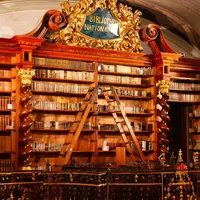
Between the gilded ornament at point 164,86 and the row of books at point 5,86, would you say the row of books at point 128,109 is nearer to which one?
the gilded ornament at point 164,86

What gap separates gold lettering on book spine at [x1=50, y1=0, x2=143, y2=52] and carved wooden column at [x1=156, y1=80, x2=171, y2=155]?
34.5 inches

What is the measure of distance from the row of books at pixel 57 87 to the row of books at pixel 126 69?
0.55 meters

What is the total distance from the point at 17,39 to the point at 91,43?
163cm

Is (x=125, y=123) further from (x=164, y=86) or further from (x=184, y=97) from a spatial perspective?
(x=184, y=97)

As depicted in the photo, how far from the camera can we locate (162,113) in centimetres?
1064

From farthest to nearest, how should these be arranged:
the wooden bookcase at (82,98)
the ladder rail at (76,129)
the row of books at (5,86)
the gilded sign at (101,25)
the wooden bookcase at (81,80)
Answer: the gilded sign at (101,25) < the wooden bookcase at (82,98) < the row of books at (5,86) < the wooden bookcase at (81,80) < the ladder rail at (76,129)

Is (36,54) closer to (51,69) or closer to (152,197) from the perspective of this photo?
(51,69)

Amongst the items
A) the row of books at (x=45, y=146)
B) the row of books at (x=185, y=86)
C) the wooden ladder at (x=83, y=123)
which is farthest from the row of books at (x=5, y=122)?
the row of books at (x=185, y=86)

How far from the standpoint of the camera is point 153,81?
1091 cm

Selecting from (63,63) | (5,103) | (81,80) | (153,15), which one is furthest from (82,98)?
(153,15)

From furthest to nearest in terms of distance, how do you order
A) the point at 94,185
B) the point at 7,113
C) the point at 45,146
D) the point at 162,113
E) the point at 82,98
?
the point at 162,113, the point at 82,98, the point at 45,146, the point at 7,113, the point at 94,185

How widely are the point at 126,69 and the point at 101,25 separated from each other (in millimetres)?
Result: 1000

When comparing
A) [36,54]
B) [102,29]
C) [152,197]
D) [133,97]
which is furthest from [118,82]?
[152,197]

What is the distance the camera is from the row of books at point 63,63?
32.1ft
